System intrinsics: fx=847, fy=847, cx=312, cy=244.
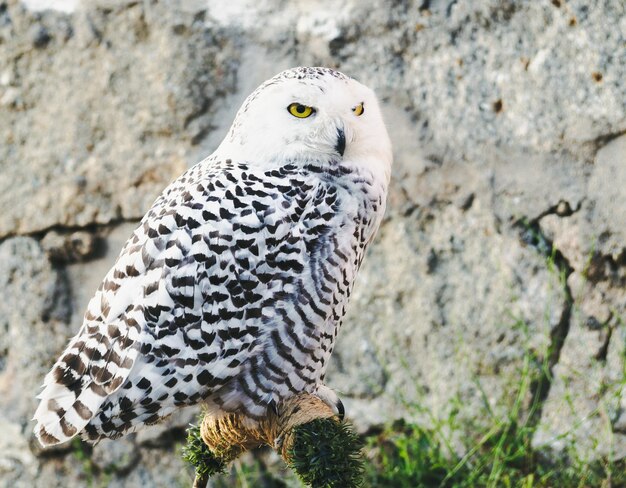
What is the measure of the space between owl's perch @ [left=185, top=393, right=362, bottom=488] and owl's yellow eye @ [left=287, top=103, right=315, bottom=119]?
0.65m

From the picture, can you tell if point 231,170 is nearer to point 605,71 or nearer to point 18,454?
point 605,71

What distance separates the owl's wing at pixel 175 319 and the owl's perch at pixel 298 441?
0.12 m

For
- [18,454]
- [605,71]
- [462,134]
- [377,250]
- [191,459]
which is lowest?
[18,454]

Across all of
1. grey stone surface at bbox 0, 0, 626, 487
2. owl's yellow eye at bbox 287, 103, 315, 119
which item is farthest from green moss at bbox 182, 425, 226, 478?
grey stone surface at bbox 0, 0, 626, 487

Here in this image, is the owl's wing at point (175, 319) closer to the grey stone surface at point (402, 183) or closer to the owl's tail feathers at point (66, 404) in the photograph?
the owl's tail feathers at point (66, 404)

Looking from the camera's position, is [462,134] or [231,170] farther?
[462,134]

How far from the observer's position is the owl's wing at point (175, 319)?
6.07 feet

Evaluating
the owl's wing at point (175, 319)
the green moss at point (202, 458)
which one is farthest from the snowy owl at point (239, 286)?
the green moss at point (202, 458)

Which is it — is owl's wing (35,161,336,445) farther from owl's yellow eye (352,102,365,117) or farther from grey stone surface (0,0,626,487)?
grey stone surface (0,0,626,487)

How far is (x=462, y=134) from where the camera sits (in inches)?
107

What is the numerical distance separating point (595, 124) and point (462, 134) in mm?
406

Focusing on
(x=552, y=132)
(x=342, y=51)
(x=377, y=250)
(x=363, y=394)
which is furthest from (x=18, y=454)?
(x=552, y=132)

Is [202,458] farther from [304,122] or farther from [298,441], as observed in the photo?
[304,122]

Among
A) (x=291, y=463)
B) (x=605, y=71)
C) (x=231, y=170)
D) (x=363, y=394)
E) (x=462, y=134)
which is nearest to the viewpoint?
(x=291, y=463)
